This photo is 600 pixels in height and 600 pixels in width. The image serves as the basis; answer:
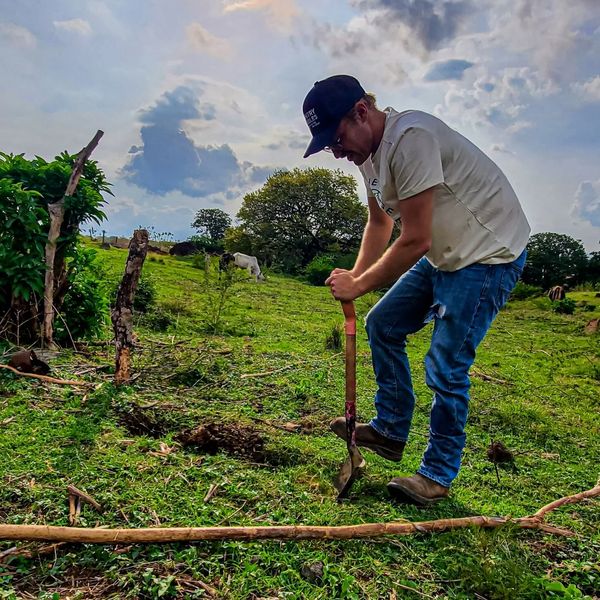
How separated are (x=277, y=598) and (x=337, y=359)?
4.78 m

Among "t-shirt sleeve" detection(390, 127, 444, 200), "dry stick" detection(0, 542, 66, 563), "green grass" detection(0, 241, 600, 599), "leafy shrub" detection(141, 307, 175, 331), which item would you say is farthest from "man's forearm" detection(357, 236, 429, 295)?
"leafy shrub" detection(141, 307, 175, 331)

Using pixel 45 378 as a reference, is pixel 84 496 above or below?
below

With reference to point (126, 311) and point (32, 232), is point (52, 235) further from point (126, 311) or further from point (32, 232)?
point (126, 311)

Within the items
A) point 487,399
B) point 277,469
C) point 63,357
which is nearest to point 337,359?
point 487,399

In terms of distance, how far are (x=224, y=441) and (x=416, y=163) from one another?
6.91 feet

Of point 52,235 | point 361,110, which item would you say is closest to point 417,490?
point 361,110

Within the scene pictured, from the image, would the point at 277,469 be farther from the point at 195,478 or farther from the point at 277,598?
the point at 277,598

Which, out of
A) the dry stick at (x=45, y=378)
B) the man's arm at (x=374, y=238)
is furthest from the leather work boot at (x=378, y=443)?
the dry stick at (x=45, y=378)

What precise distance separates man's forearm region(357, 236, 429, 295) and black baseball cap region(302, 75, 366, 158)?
73cm

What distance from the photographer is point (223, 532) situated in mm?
2354

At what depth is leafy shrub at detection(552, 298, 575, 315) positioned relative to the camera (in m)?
16.3

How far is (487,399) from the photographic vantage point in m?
5.74

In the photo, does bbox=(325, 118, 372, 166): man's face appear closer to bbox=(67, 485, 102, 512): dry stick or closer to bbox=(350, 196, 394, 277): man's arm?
bbox=(350, 196, 394, 277): man's arm

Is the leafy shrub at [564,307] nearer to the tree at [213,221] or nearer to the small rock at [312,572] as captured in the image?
the small rock at [312,572]
